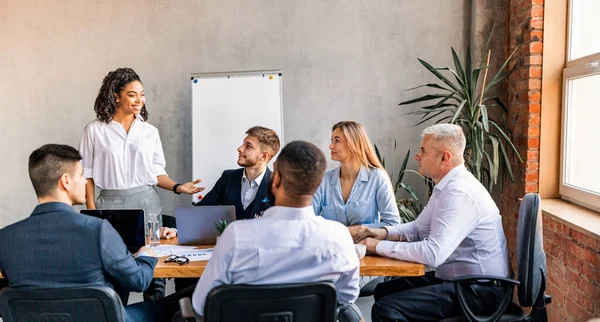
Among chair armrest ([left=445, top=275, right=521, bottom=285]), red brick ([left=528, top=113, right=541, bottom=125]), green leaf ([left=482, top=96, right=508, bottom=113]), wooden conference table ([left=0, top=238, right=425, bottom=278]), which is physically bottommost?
chair armrest ([left=445, top=275, right=521, bottom=285])

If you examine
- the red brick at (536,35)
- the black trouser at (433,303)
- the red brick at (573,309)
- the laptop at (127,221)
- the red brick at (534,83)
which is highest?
the red brick at (536,35)

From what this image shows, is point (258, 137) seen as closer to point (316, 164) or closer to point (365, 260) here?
point (365, 260)

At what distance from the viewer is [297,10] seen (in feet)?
16.5

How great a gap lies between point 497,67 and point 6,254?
3.97 metres

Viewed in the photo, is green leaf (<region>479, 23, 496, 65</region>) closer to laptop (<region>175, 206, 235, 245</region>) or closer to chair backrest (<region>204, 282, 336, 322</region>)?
laptop (<region>175, 206, 235, 245</region>)

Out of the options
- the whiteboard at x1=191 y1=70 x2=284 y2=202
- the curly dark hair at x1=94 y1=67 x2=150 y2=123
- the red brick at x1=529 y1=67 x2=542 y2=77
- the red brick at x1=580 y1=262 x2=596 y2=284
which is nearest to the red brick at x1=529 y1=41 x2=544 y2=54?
the red brick at x1=529 y1=67 x2=542 y2=77

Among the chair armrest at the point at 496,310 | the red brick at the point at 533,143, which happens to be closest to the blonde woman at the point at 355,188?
the chair armrest at the point at 496,310

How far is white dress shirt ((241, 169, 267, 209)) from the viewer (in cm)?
364

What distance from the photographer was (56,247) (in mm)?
2041

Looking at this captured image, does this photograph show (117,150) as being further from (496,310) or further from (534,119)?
(534,119)

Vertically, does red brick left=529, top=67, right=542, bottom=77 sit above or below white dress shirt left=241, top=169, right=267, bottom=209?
above

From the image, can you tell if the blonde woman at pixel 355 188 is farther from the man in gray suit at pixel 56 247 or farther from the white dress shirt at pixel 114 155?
the man in gray suit at pixel 56 247

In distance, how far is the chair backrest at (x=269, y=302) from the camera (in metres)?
1.78

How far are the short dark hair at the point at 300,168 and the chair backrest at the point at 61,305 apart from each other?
72 centimetres
